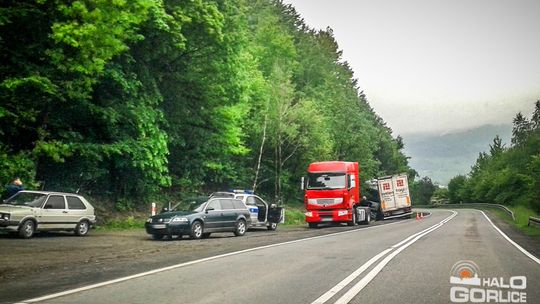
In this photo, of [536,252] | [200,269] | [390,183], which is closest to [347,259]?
[200,269]

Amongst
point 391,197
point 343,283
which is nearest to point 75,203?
point 343,283

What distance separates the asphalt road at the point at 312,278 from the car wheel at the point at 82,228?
8.01 m

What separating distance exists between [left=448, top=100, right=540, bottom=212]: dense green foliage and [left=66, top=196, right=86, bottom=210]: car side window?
4383 cm

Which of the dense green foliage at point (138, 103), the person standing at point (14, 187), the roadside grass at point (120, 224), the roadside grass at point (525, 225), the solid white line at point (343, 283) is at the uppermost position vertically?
the dense green foliage at point (138, 103)

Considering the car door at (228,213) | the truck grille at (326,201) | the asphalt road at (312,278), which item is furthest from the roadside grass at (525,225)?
the car door at (228,213)

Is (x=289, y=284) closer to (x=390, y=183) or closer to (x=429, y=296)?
(x=429, y=296)

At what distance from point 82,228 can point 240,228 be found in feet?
20.7

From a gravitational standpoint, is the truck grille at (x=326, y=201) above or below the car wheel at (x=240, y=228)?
above

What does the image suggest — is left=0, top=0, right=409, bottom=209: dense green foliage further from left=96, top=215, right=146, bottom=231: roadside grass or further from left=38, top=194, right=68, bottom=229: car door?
left=96, top=215, right=146, bottom=231: roadside grass

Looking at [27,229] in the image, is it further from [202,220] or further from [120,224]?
[120,224]

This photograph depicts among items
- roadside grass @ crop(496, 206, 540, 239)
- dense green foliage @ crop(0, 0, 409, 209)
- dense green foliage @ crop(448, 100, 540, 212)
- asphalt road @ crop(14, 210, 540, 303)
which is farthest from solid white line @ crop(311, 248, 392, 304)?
dense green foliage @ crop(448, 100, 540, 212)

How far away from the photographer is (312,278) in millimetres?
8703

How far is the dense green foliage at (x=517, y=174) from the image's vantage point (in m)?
60.4

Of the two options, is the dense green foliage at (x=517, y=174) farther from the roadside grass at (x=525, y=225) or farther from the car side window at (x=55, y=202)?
the car side window at (x=55, y=202)
